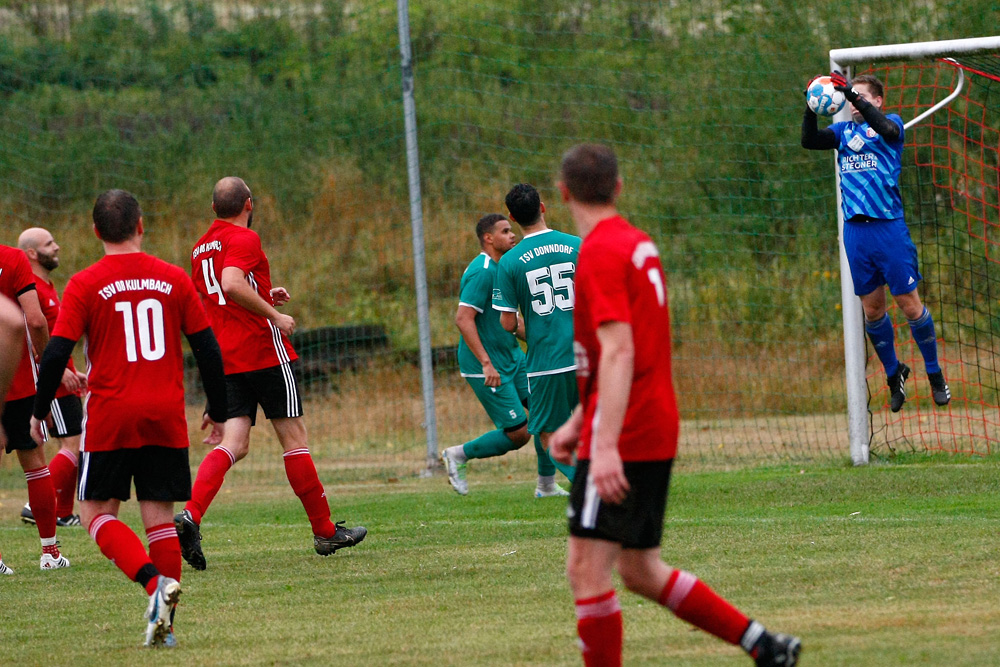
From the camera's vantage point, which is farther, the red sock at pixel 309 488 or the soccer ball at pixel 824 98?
the soccer ball at pixel 824 98

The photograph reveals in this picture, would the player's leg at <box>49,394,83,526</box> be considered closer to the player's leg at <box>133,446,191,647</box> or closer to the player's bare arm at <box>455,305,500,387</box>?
the player's bare arm at <box>455,305,500,387</box>

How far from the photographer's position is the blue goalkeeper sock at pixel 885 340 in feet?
30.2

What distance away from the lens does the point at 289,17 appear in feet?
54.2

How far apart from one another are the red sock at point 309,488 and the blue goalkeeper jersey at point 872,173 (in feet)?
14.4

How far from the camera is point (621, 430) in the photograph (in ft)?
12.0

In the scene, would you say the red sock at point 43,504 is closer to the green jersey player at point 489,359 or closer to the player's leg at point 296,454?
the player's leg at point 296,454

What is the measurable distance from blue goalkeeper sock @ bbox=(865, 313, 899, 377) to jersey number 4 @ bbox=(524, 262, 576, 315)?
3.09m

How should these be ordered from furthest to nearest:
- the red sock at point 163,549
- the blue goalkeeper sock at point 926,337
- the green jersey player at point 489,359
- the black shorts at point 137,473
Answer: the blue goalkeeper sock at point 926,337
the green jersey player at point 489,359
the red sock at point 163,549
the black shorts at point 137,473

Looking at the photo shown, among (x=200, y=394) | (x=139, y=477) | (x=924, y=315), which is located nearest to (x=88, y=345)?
(x=139, y=477)

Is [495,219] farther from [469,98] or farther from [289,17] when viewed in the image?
[289,17]

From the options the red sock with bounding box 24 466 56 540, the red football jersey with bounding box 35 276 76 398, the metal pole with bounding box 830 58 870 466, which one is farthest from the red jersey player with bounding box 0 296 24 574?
the metal pole with bounding box 830 58 870 466

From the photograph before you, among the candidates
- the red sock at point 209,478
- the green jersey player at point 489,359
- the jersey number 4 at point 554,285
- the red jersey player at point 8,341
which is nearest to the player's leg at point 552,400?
the jersey number 4 at point 554,285

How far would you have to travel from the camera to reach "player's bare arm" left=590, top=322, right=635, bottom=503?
351 cm

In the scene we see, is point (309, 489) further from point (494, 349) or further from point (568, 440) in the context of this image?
point (568, 440)
